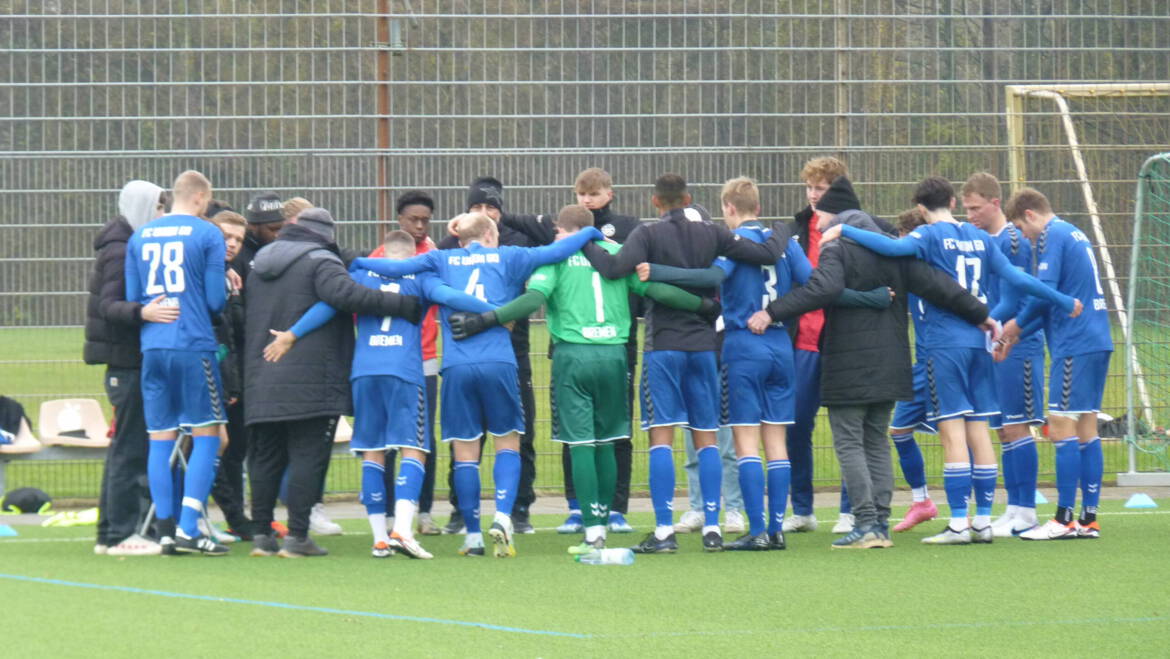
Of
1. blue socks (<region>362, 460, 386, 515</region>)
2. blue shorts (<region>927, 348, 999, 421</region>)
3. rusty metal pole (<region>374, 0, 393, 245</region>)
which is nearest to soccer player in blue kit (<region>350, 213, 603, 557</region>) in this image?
blue socks (<region>362, 460, 386, 515</region>)

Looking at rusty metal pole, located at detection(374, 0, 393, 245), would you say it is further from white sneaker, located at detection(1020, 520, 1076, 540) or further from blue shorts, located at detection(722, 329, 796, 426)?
white sneaker, located at detection(1020, 520, 1076, 540)

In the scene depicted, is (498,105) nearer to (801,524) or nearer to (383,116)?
(383,116)

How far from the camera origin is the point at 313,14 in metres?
12.5

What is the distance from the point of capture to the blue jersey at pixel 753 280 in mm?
9219

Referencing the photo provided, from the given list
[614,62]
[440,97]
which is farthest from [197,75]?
[614,62]

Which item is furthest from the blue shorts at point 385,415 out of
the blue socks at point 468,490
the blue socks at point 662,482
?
the blue socks at point 662,482

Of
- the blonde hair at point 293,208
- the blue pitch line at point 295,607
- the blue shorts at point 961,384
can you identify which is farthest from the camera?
the blonde hair at point 293,208

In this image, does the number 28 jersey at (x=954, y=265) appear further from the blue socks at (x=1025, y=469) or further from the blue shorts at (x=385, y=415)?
the blue shorts at (x=385, y=415)

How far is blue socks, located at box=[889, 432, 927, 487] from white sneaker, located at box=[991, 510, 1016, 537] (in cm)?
55

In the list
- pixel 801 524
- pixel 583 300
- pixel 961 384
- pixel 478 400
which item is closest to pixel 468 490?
pixel 478 400

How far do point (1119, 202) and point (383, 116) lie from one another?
5.67 metres

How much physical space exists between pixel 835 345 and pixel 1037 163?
4500 mm

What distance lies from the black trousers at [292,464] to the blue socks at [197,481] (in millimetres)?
243

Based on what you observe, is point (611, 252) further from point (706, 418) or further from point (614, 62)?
point (614, 62)
